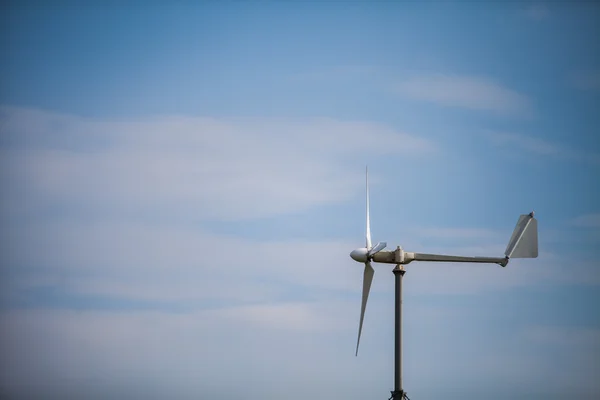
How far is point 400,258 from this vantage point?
11750 centimetres

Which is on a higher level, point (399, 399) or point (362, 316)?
point (362, 316)

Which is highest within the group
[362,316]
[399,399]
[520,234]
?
[520,234]

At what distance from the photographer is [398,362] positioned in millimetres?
117250

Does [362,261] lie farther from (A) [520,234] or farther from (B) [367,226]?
(A) [520,234]

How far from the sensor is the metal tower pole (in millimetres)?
117062

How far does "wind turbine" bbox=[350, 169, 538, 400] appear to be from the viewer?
117 m

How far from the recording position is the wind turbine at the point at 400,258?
117 metres

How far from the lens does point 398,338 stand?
118 metres

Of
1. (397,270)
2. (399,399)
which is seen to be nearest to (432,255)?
(397,270)

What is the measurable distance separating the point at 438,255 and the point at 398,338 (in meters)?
8.49

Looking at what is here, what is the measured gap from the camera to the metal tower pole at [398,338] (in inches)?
4609

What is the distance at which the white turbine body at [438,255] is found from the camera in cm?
11675

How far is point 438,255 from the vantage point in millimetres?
117625

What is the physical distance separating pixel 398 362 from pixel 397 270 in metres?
8.45
